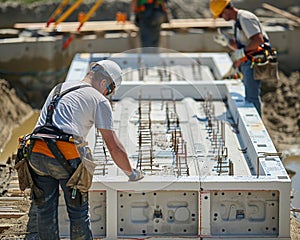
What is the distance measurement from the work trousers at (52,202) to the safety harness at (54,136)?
46 mm

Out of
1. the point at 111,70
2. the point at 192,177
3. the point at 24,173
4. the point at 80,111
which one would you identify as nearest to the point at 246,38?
the point at 192,177

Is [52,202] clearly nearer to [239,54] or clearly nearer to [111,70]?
[111,70]

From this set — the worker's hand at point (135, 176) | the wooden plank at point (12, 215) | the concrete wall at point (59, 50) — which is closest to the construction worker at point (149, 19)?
the concrete wall at point (59, 50)

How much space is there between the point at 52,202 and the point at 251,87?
3624mm

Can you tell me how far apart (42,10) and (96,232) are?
27.7 ft

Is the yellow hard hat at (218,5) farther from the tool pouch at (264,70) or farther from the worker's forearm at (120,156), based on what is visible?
the worker's forearm at (120,156)

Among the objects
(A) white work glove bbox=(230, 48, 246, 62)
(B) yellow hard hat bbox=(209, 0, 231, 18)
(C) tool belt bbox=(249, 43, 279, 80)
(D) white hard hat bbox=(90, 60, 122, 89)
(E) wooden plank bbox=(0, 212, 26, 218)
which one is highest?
(B) yellow hard hat bbox=(209, 0, 231, 18)

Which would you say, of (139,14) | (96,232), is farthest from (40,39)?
(96,232)

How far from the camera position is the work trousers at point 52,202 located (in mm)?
5707

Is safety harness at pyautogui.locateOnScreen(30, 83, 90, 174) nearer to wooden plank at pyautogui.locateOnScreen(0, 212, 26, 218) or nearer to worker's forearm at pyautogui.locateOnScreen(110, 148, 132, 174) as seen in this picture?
worker's forearm at pyautogui.locateOnScreen(110, 148, 132, 174)

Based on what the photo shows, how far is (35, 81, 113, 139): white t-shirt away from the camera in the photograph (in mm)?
5648

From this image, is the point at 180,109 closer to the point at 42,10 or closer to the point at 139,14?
the point at 139,14

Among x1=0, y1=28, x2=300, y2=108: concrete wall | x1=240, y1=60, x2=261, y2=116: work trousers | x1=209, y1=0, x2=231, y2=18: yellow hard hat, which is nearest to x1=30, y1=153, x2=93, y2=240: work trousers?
x1=240, y1=60, x2=261, y2=116: work trousers

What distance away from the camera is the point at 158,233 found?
6.69 m
